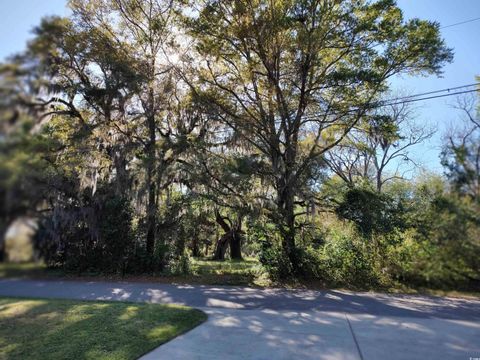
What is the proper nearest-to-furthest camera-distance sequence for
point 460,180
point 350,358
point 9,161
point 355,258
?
point 9,161, point 460,180, point 350,358, point 355,258

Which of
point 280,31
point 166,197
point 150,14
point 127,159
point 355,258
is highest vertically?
point 150,14

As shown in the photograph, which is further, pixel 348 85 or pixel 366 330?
pixel 348 85

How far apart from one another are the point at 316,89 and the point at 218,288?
6599 mm

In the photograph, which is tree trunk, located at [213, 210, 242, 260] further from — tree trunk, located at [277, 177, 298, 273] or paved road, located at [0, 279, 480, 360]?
paved road, located at [0, 279, 480, 360]

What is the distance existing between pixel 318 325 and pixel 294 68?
7.17 meters

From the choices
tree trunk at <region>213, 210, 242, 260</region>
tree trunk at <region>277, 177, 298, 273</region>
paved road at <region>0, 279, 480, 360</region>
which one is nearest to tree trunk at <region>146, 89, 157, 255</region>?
paved road at <region>0, 279, 480, 360</region>

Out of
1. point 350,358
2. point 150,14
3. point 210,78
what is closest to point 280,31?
point 210,78

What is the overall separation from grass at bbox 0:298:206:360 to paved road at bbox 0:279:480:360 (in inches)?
16.3

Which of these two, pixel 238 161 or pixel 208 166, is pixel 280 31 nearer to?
pixel 238 161

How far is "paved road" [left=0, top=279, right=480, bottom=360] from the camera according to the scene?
4973mm

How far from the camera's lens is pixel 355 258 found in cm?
570

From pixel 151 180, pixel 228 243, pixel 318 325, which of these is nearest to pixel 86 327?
pixel 318 325

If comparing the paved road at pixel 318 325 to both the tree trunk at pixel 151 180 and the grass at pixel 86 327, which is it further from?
the tree trunk at pixel 151 180

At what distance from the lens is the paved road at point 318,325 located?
497 cm
